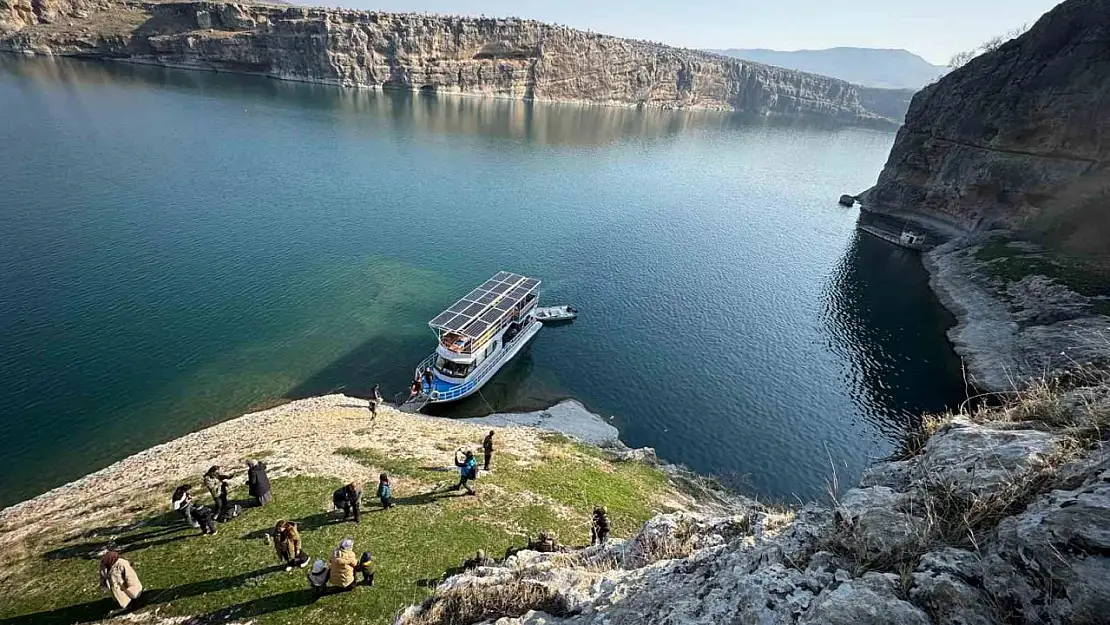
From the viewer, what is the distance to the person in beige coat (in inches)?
551

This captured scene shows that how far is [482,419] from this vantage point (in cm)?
4122

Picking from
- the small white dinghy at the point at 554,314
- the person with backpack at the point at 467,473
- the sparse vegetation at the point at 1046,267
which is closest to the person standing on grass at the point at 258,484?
the person with backpack at the point at 467,473

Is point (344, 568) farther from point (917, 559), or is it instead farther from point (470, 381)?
point (470, 381)

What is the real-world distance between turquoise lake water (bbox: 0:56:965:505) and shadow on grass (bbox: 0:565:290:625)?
2201cm

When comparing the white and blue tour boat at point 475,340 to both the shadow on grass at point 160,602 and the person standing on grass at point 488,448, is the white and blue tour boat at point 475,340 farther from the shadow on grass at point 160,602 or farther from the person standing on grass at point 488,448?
the shadow on grass at point 160,602

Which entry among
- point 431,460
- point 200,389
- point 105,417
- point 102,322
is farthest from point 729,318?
point 102,322

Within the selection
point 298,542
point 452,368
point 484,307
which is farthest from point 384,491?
point 484,307

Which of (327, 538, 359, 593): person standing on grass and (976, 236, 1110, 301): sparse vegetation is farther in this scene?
(976, 236, 1110, 301): sparse vegetation

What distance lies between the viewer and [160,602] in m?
15.0

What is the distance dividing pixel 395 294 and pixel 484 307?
1620 cm

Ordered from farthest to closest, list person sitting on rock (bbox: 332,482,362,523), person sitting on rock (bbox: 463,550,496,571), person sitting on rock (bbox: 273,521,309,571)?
person sitting on rock (bbox: 332,482,362,523), person sitting on rock (bbox: 463,550,496,571), person sitting on rock (bbox: 273,521,309,571)

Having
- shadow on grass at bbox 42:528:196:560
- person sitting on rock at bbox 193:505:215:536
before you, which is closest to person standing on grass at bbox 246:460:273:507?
person sitting on rock at bbox 193:505:215:536

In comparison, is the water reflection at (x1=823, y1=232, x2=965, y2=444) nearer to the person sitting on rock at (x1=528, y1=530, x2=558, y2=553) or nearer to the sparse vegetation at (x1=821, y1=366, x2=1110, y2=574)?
the person sitting on rock at (x1=528, y1=530, x2=558, y2=553)

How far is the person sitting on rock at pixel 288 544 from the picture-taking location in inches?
624
